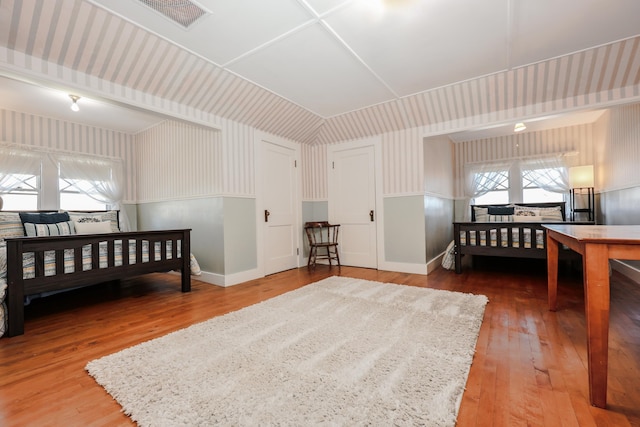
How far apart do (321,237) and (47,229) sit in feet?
12.4

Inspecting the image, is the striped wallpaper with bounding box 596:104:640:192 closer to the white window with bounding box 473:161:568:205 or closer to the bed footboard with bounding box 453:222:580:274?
the white window with bounding box 473:161:568:205

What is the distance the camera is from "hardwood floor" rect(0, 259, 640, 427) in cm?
114

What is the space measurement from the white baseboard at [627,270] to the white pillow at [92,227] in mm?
6653

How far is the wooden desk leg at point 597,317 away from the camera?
114 cm

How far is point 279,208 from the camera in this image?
4223 millimetres

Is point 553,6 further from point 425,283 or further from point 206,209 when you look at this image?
point 206,209

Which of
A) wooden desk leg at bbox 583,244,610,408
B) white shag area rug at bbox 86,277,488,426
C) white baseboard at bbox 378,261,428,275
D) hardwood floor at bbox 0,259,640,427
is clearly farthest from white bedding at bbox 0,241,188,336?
wooden desk leg at bbox 583,244,610,408

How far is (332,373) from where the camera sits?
4.58ft

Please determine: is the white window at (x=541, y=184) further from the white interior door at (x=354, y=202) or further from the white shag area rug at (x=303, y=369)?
the white shag area rug at (x=303, y=369)

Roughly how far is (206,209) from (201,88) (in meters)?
1.48

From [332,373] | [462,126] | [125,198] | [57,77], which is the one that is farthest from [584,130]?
[125,198]

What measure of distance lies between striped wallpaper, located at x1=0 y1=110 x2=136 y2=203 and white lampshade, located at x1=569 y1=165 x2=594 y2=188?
815cm

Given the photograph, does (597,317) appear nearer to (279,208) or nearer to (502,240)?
(502,240)

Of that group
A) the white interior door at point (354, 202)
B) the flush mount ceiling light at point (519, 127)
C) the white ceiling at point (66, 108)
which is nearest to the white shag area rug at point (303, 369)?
the white interior door at point (354, 202)
